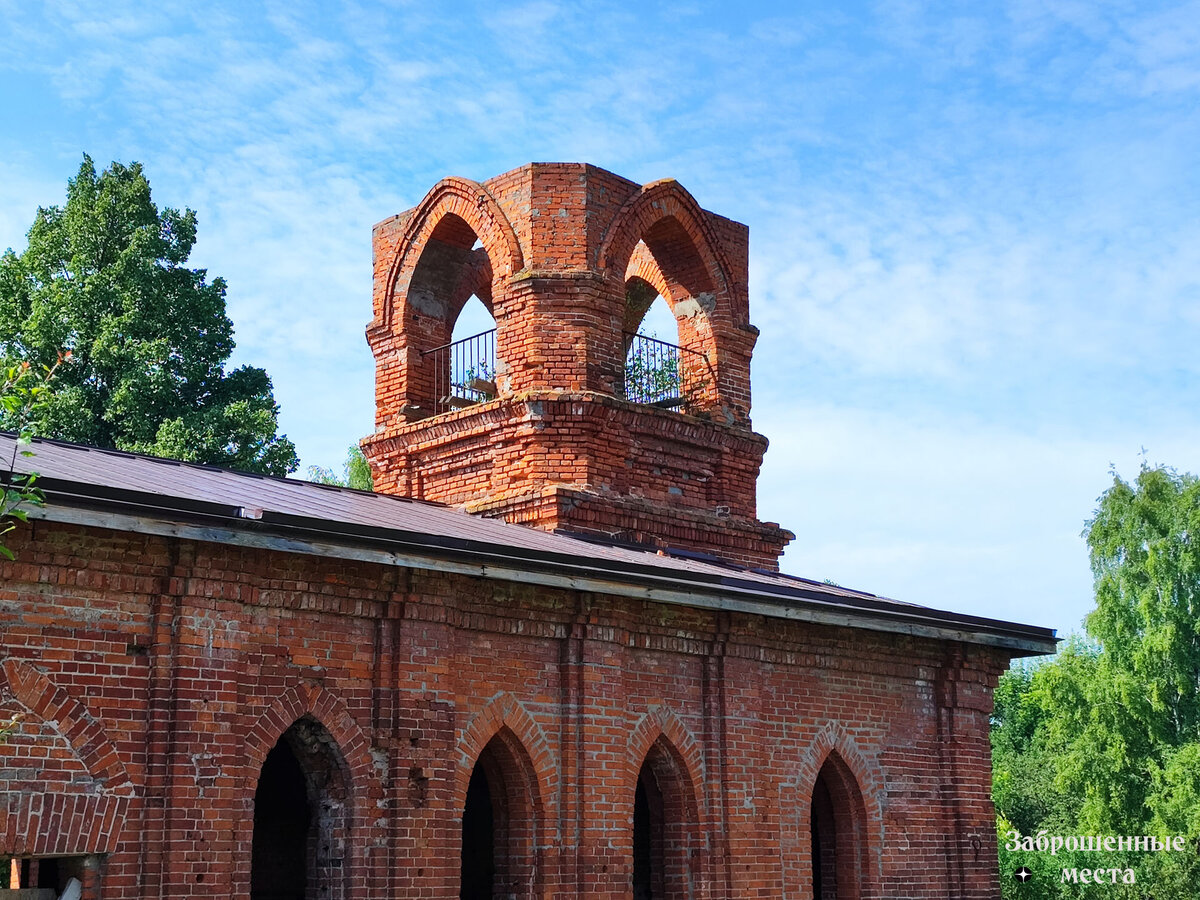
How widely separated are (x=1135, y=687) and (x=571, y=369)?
19.0 meters

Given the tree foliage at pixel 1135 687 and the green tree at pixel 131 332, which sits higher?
the green tree at pixel 131 332

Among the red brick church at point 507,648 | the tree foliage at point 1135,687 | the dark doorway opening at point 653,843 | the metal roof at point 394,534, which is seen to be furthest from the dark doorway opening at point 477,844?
the tree foliage at point 1135,687

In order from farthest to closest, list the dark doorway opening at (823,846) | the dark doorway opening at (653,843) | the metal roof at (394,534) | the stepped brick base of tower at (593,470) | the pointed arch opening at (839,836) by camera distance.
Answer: the stepped brick base of tower at (593,470) → the dark doorway opening at (823,846) → the pointed arch opening at (839,836) → the dark doorway opening at (653,843) → the metal roof at (394,534)

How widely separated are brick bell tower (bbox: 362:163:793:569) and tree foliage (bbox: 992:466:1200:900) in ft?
48.6

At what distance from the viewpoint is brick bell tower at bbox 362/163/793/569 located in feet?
47.9

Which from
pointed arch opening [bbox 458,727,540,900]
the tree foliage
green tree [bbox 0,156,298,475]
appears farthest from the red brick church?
the tree foliage

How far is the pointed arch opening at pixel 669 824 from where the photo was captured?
11.9m

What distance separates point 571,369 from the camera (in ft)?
48.7

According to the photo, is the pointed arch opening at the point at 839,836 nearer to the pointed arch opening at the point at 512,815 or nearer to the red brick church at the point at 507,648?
the red brick church at the point at 507,648

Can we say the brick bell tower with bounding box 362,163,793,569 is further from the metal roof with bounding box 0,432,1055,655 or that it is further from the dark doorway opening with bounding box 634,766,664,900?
the dark doorway opening with bounding box 634,766,664,900

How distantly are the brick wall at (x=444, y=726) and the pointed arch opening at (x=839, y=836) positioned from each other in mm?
31

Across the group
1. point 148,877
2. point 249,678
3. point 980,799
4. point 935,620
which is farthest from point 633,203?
point 148,877

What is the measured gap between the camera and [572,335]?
1492cm

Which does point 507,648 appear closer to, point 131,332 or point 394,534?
point 394,534
